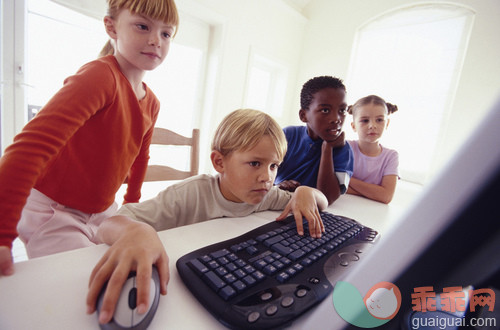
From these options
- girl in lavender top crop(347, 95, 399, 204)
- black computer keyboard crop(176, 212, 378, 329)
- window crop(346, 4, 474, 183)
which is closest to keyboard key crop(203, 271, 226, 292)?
black computer keyboard crop(176, 212, 378, 329)

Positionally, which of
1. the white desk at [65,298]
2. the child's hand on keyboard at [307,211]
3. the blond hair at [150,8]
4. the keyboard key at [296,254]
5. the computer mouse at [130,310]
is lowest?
the white desk at [65,298]

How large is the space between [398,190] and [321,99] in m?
1.70

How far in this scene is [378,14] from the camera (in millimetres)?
2432

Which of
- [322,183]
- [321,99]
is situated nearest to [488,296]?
[322,183]

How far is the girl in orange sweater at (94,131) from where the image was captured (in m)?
0.54

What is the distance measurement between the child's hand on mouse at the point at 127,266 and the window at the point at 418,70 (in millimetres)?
2465

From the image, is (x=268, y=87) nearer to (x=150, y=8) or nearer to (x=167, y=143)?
(x=167, y=143)

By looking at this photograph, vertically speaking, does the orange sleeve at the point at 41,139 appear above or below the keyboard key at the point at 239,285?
above

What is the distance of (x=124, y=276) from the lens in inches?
10.4

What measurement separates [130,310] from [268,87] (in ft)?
10.4

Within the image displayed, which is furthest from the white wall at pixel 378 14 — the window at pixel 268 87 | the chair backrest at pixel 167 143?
the chair backrest at pixel 167 143

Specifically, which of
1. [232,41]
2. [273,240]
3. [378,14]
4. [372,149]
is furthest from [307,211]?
[378,14]

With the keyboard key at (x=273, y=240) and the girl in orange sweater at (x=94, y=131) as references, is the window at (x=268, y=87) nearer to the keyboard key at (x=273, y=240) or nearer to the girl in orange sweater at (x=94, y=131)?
the girl in orange sweater at (x=94, y=131)

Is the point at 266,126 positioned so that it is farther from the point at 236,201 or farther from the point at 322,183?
the point at 322,183
